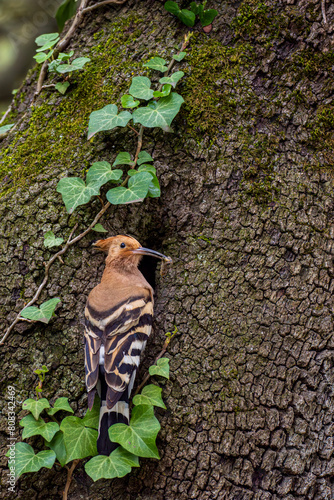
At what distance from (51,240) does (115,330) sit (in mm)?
694

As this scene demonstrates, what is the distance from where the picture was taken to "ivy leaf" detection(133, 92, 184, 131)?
278 cm

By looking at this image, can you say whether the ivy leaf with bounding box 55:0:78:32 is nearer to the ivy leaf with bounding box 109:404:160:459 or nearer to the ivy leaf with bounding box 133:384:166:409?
the ivy leaf with bounding box 133:384:166:409

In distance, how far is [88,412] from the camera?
7.89ft

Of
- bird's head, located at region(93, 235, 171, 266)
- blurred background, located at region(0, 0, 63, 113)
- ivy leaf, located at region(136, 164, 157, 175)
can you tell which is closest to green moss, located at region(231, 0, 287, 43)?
ivy leaf, located at region(136, 164, 157, 175)

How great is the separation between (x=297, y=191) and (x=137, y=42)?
1.58 m

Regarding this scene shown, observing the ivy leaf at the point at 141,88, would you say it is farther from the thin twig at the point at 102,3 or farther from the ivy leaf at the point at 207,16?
the thin twig at the point at 102,3

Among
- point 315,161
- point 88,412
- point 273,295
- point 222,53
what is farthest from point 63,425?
point 222,53

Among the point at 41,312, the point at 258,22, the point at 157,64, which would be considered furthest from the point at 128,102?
the point at 41,312

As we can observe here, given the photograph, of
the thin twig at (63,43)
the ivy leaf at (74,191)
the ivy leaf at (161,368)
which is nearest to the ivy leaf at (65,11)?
the thin twig at (63,43)

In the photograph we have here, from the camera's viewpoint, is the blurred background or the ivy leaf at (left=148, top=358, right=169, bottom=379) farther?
the blurred background

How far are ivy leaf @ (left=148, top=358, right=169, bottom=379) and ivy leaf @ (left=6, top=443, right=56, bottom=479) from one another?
2.18 ft

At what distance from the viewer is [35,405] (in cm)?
239

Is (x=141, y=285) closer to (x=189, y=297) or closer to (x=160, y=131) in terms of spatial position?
(x=189, y=297)

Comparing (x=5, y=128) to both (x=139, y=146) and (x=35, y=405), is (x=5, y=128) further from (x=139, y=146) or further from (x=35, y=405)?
(x=35, y=405)
